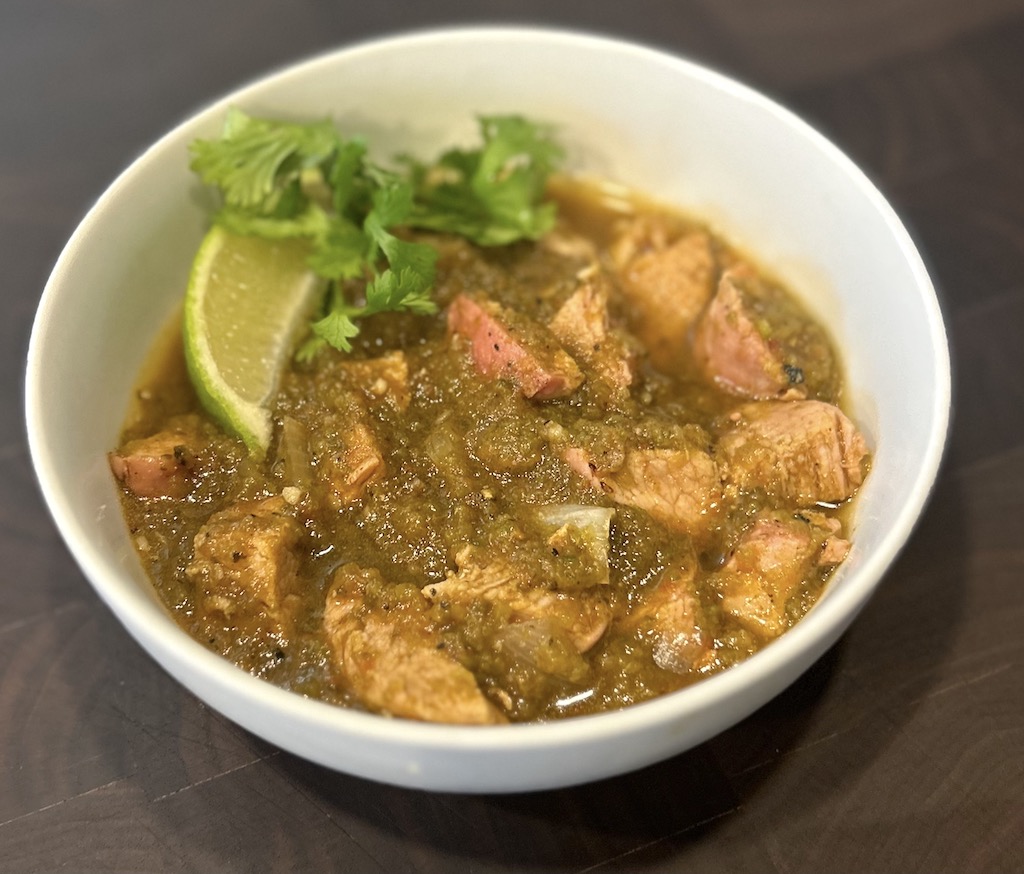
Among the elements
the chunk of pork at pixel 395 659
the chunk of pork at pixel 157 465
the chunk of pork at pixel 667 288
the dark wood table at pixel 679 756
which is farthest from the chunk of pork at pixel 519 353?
the dark wood table at pixel 679 756

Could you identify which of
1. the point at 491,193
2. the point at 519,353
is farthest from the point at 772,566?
the point at 491,193

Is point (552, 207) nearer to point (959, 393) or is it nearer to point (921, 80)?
point (959, 393)

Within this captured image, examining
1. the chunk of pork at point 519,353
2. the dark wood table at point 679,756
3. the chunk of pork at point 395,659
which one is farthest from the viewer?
the chunk of pork at point 519,353

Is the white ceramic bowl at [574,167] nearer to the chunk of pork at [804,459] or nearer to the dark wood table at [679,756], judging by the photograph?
the chunk of pork at [804,459]

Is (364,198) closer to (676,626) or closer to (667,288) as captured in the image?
(667,288)

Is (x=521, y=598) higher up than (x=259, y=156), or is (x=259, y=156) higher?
(x=259, y=156)

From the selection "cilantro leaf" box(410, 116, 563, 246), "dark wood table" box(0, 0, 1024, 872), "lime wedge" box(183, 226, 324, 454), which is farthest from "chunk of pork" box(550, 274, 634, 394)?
"dark wood table" box(0, 0, 1024, 872)

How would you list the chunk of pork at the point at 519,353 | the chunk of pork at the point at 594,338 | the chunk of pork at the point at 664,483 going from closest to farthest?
the chunk of pork at the point at 664,483, the chunk of pork at the point at 519,353, the chunk of pork at the point at 594,338
